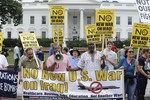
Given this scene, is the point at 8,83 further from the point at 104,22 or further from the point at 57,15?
the point at 57,15

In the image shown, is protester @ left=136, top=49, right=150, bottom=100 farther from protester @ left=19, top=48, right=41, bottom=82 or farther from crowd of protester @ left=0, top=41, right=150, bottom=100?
protester @ left=19, top=48, right=41, bottom=82

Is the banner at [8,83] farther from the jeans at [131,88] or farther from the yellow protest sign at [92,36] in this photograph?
the yellow protest sign at [92,36]

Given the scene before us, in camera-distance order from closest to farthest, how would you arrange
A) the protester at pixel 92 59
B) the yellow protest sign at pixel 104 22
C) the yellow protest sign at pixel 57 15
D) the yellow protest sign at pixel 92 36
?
the protester at pixel 92 59 < the yellow protest sign at pixel 104 22 < the yellow protest sign at pixel 57 15 < the yellow protest sign at pixel 92 36

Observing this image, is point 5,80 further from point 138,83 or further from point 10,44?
point 10,44

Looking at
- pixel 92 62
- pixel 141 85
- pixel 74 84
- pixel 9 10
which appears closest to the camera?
pixel 74 84

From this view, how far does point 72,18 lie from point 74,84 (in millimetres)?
81974

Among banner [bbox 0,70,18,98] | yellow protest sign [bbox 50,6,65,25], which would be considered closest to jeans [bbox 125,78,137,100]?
banner [bbox 0,70,18,98]

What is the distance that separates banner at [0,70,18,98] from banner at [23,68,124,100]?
2.36 feet

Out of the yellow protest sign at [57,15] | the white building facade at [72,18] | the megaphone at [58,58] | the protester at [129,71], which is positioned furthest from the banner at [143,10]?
the white building facade at [72,18]

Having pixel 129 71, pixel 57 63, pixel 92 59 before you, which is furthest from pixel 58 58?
pixel 129 71

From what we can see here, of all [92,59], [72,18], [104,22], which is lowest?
[92,59]

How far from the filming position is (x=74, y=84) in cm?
1009

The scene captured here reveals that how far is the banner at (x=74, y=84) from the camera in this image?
9992 mm

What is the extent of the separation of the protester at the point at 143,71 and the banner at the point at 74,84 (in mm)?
1344
